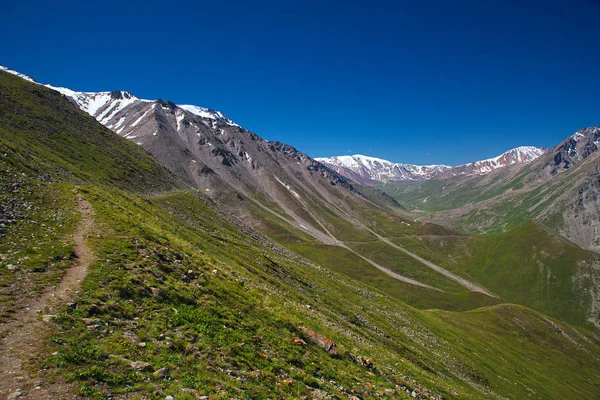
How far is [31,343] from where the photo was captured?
11812 millimetres

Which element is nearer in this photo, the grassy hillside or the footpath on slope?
the footpath on slope

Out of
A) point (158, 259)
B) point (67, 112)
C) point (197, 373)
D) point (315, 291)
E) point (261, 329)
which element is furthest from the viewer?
point (67, 112)

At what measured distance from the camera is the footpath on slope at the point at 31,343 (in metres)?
9.66

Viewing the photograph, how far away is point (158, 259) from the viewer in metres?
23.5

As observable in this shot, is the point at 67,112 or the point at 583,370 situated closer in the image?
the point at 583,370

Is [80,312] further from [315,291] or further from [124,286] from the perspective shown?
[315,291]

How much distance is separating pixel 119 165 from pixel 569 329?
227m

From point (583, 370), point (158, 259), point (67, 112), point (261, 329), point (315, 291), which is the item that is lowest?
point (583, 370)

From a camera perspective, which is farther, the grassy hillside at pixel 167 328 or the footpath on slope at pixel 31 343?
the grassy hillside at pixel 167 328

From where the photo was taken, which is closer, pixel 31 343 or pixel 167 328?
pixel 31 343

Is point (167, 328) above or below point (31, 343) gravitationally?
above

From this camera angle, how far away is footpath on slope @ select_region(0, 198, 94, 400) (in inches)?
380

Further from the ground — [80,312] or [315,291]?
[80,312]

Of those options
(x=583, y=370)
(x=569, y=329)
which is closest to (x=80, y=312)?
(x=583, y=370)
